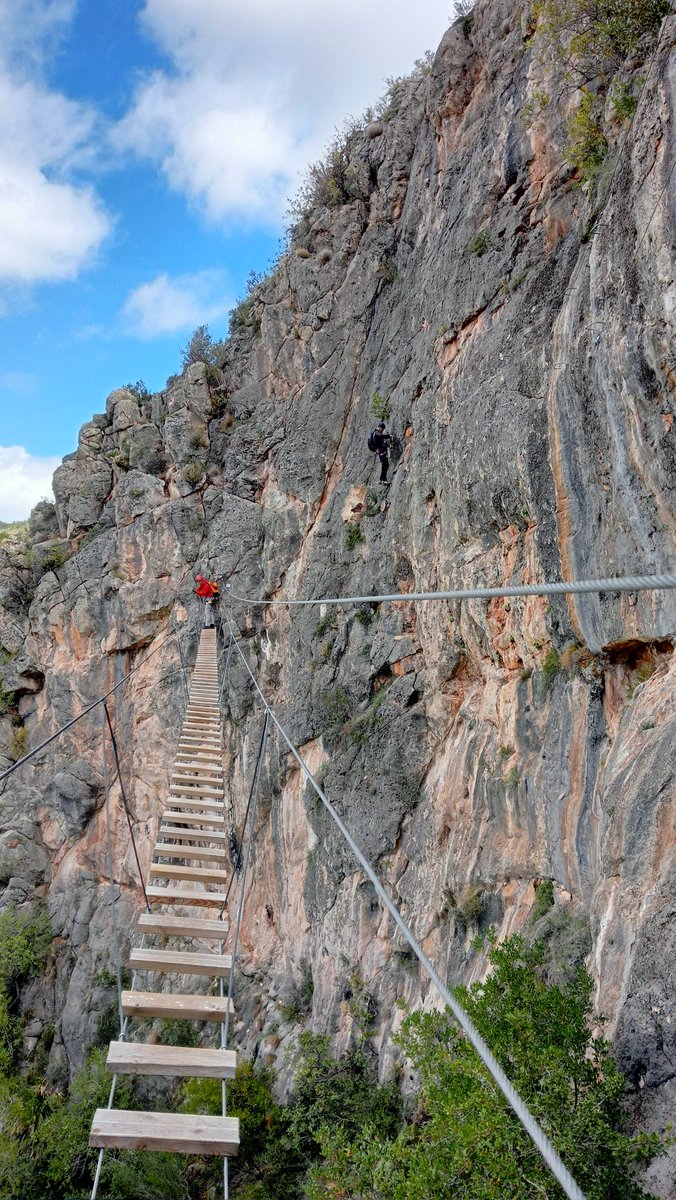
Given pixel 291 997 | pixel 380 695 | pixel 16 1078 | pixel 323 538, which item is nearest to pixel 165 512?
pixel 323 538

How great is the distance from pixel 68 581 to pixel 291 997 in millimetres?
17112

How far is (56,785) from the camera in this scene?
77.6ft

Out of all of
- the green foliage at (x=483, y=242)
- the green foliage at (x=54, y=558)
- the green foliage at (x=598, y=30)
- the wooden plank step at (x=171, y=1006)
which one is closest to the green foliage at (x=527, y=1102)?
the wooden plank step at (x=171, y=1006)

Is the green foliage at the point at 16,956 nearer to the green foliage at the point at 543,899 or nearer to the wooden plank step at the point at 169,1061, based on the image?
the wooden plank step at the point at 169,1061

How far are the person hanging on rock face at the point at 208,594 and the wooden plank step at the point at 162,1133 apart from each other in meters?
15.6

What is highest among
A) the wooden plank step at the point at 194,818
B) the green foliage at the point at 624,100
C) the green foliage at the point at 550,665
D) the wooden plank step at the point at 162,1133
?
the green foliage at the point at 624,100

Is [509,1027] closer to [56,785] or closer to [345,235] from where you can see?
[345,235]

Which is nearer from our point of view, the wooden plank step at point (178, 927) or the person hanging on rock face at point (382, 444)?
the wooden plank step at point (178, 927)

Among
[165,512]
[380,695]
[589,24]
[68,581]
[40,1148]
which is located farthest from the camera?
[68,581]

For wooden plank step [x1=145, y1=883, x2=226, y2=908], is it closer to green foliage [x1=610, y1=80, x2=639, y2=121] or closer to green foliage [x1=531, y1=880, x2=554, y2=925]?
green foliage [x1=531, y1=880, x2=554, y2=925]

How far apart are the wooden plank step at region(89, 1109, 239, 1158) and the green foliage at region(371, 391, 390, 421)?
11864 millimetres

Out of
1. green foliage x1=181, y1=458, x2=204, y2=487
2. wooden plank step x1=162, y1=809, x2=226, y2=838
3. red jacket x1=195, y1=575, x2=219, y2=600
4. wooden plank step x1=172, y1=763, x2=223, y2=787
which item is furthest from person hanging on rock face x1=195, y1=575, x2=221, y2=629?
wooden plank step x1=162, y1=809, x2=226, y2=838

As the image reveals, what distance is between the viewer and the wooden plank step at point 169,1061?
5.32 m

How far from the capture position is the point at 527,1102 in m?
4.32
